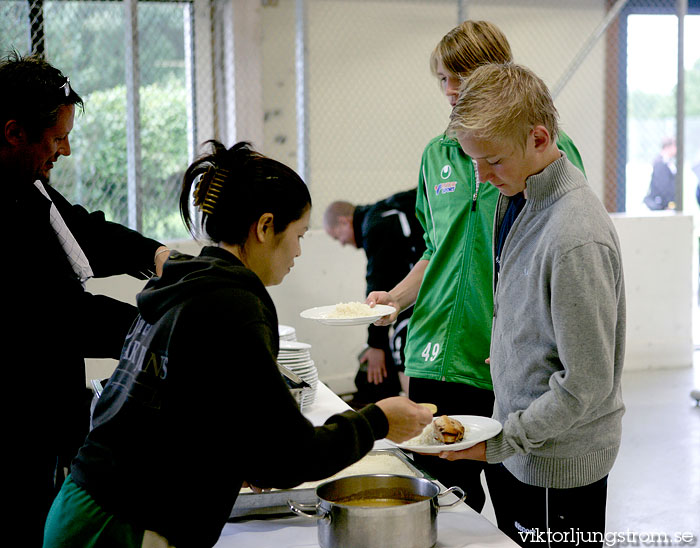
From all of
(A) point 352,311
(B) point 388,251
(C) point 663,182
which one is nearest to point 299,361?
(A) point 352,311

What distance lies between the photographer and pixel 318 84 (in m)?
6.42

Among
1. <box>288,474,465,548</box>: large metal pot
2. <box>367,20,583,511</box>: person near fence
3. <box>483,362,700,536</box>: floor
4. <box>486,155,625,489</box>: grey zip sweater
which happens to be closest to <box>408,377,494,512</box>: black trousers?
<box>367,20,583,511</box>: person near fence

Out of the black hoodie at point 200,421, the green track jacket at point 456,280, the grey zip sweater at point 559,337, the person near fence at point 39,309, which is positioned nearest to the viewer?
the black hoodie at point 200,421

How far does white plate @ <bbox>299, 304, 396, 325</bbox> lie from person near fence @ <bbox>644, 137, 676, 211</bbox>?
5349 mm

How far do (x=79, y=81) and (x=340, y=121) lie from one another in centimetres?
200

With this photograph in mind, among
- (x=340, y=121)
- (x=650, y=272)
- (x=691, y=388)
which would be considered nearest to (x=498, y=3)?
(x=340, y=121)

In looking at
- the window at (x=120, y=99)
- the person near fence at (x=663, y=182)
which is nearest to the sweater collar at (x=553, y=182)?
the window at (x=120, y=99)

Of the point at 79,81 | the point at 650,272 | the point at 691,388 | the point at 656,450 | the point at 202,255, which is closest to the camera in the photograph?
the point at 202,255

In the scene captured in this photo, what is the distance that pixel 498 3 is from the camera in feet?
22.8

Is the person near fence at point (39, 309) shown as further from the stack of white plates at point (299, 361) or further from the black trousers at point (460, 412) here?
the black trousers at point (460, 412)

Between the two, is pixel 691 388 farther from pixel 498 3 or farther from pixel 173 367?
pixel 173 367

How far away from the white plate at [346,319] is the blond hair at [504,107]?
645 mm

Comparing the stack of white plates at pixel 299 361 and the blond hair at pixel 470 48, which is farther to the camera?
the stack of white plates at pixel 299 361

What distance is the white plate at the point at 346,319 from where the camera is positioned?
211 centimetres
